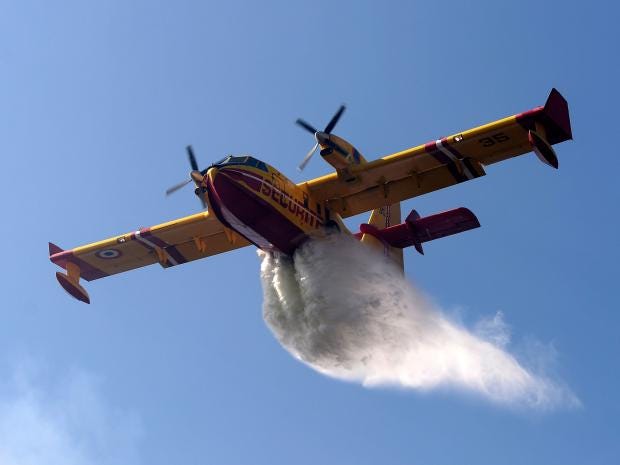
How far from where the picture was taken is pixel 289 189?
74.9ft

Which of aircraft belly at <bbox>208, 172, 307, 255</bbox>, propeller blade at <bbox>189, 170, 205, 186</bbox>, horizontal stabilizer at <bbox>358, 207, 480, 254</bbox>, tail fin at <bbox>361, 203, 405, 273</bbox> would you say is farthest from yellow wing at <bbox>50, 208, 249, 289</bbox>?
horizontal stabilizer at <bbox>358, 207, 480, 254</bbox>

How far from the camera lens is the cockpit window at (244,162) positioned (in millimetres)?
21859

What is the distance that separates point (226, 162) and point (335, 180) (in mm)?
2982

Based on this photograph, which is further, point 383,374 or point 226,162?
point 383,374

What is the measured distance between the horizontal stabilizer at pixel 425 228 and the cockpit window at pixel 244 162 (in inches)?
156

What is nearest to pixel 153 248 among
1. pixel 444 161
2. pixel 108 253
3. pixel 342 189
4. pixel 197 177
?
pixel 108 253

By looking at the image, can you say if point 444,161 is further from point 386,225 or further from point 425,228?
point 386,225

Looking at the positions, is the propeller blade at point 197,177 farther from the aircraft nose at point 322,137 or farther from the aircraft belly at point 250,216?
the aircraft nose at point 322,137

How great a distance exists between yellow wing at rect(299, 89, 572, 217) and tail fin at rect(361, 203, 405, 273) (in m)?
0.89

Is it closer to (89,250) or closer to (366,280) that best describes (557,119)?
(366,280)

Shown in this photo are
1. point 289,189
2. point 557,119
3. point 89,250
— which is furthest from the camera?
point 89,250

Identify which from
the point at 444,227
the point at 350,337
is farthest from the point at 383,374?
the point at 444,227

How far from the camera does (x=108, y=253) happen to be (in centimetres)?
2625

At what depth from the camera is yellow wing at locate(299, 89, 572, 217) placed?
2148 centimetres
